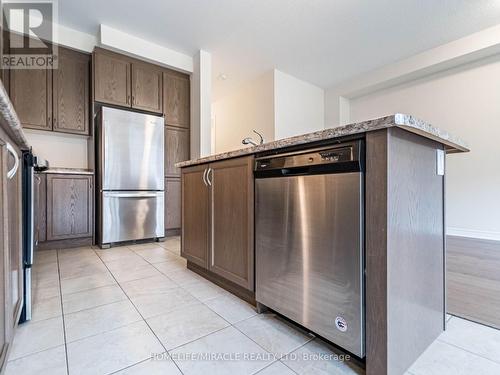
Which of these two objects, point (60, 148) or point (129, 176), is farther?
point (60, 148)

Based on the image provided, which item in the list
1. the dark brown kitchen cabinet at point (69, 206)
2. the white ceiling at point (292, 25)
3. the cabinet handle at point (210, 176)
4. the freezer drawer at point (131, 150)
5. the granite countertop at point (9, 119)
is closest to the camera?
the granite countertop at point (9, 119)

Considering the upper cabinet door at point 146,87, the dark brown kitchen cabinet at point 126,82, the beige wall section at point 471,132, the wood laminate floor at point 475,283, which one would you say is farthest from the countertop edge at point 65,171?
the beige wall section at point 471,132

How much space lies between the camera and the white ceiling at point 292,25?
9.09 feet

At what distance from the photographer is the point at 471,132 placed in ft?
11.7

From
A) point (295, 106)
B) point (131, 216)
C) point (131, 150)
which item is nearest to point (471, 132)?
point (295, 106)

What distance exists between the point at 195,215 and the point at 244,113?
329 cm

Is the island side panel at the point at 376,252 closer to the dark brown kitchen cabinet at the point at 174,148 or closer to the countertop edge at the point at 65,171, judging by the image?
the dark brown kitchen cabinet at the point at 174,148

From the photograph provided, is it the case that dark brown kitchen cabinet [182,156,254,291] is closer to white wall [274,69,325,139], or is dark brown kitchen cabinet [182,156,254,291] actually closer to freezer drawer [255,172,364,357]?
freezer drawer [255,172,364,357]

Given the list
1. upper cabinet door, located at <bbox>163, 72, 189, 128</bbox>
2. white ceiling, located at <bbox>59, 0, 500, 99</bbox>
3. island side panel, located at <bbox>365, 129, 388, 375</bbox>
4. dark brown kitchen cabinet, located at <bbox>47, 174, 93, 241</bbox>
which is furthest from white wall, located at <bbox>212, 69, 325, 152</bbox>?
island side panel, located at <bbox>365, 129, 388, 375</bbox>

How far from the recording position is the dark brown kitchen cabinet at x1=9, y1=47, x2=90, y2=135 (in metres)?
2.90

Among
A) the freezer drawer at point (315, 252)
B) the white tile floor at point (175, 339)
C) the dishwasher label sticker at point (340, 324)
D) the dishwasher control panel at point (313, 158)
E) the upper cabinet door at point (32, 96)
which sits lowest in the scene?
the white tile floor at point (175, 339)

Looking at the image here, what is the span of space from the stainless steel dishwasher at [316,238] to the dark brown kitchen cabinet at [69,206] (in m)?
2.68

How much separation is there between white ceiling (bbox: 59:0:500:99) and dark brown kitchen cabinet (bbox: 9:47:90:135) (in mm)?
461

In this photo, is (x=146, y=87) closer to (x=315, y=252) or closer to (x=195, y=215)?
(x=195, y=215)
